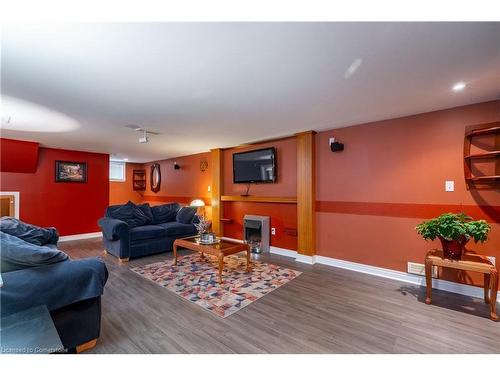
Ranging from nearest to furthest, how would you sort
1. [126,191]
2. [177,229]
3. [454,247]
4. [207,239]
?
[454,247], [207,239], [177,229], [126,191]

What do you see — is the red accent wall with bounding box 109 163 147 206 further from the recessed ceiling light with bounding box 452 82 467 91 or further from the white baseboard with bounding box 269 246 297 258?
the recessed ceiling light with bounding box 452 82 467 91

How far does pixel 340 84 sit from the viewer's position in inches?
84.7

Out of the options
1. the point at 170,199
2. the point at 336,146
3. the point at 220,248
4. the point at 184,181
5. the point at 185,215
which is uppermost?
the point at 336,146

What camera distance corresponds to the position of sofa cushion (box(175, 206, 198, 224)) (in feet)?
15.9

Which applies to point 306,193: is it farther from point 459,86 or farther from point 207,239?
point 459,86

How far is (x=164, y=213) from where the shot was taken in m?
4.93

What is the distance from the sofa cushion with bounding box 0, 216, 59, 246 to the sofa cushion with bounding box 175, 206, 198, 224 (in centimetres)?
209

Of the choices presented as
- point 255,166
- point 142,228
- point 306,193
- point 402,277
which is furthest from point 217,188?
point 402,277

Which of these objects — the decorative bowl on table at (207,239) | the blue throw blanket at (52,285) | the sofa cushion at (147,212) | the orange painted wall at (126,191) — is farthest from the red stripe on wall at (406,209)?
the orange painted wall at (126,191)

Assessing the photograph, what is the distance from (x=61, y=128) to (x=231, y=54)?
11.3ft

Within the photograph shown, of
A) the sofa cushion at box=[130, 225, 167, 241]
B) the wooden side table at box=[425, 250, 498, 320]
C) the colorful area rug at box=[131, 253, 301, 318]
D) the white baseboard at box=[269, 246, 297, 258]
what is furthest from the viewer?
the white baseboard at box=[269, 246, 297, 258]

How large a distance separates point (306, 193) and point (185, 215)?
259 cm

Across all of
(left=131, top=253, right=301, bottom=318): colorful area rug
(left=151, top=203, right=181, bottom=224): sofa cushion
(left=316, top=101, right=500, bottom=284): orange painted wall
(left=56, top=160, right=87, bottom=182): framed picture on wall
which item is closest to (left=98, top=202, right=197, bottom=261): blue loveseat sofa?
(left=151, top=203, right=181, bottom=224): sofa cushion

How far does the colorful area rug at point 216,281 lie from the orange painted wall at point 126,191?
5.04 m
